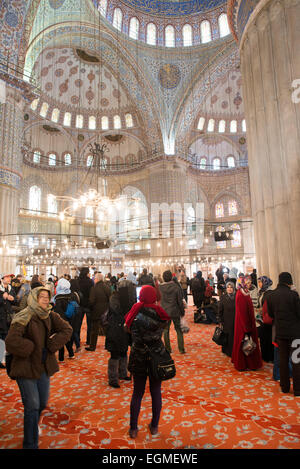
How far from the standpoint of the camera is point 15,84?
36.4 ft

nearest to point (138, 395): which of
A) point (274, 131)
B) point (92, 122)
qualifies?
point (274, 131)

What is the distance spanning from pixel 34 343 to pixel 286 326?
8.56ft

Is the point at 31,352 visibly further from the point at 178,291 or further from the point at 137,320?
the point at 178,291

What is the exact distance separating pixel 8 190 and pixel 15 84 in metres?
4.00

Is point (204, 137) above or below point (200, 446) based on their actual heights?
above

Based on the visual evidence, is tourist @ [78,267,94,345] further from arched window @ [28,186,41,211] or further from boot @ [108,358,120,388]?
arched window @ [28,186,41,211]

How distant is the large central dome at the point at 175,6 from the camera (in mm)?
16297

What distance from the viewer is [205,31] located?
17.1 metres

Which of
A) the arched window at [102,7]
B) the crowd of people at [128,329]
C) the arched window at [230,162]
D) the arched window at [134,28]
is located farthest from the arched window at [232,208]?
the crowd of people at [128,329]

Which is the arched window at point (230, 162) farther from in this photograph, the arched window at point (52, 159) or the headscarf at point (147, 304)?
the headscarf at point (147, 304)

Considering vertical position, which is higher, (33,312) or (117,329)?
(33,312)

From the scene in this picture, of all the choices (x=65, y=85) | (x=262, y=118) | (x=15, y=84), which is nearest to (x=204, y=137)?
(x=65, y=85)

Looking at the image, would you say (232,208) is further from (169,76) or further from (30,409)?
(30,409)

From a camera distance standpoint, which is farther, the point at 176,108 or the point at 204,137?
the point at 204,137
